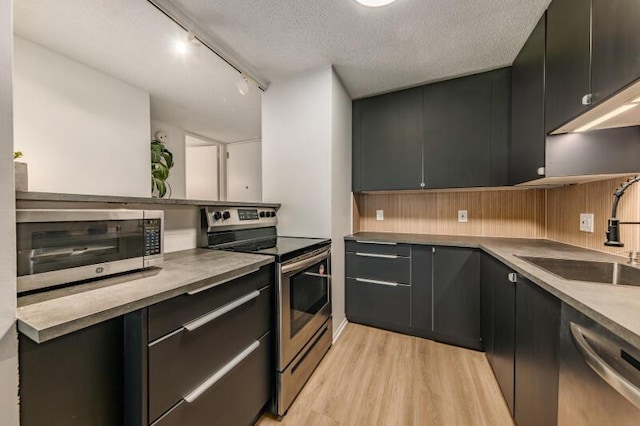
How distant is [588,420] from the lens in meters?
0.68

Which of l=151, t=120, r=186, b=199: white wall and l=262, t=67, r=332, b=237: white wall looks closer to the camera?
l=262, t=67, r=332, b=237: white wall

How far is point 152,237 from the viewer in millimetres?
1034

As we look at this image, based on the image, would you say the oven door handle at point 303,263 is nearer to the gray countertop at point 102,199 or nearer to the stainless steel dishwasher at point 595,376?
the gray countertop at point 102,199

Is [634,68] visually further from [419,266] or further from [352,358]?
[352,358]

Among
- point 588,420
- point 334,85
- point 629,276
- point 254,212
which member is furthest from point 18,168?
point 629,276

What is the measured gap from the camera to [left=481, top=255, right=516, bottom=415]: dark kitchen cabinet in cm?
126

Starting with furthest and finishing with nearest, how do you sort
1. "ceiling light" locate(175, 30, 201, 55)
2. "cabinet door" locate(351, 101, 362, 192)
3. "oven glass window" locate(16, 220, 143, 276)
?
1. "cabinet door" locate(351, 101, 362, 192)
2. "ceiling light" locate(175, 30, 201, 55)
3. "oven glass window" locate(16, 220, 143, 276)

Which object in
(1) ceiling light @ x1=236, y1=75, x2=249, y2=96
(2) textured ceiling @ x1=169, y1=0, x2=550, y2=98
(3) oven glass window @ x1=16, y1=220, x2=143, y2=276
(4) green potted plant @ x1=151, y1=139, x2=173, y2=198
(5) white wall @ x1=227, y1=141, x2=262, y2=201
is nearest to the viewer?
(3) oven glass window @ x1=16, y1=220, x2=143, y2=276

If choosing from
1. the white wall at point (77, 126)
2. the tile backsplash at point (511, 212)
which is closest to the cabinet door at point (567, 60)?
the tile backsplash at point (511, 212)

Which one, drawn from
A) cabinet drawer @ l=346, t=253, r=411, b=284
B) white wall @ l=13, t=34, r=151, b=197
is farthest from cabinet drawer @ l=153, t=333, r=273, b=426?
white wall @ l=13, t=34, r=151, b=197

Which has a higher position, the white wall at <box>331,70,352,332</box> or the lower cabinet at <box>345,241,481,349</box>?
the white wall at <box>331,70,352,332</box>

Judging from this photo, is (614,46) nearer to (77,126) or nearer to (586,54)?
(586,54)

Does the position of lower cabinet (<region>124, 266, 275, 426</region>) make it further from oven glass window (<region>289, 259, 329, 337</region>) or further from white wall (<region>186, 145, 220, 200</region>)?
white wall (<region>186, 145, 220, 200</region>)

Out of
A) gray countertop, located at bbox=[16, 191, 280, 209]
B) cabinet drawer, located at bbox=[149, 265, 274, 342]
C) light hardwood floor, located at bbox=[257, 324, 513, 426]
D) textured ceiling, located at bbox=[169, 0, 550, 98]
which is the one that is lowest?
light hardwood floor, located at bbox=[257, 324, 513, 426]
